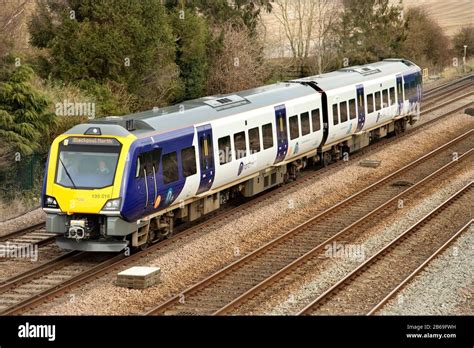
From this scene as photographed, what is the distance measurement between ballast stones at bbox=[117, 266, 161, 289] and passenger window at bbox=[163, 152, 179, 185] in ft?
9.79

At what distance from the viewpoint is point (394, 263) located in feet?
60.6

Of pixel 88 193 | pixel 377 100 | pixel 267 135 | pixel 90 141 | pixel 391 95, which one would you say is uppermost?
pixel 90 141

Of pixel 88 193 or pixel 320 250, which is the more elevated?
pixel 88 193

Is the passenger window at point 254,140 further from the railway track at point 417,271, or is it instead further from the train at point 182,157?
the railway track at point 417,271

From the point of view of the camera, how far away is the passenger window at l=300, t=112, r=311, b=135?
26547mm

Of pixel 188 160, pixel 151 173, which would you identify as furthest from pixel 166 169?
pixel 188 160

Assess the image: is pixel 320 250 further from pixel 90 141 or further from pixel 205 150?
pixel 90 141

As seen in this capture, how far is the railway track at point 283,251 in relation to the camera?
15.9m

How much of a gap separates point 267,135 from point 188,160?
4.54 metres

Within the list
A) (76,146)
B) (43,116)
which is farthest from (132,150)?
(43,116)

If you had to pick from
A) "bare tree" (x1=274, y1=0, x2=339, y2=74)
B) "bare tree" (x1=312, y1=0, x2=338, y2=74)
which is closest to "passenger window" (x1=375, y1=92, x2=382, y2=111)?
"bare tree" (x1=274, y1=0, x2=339, y2=74)

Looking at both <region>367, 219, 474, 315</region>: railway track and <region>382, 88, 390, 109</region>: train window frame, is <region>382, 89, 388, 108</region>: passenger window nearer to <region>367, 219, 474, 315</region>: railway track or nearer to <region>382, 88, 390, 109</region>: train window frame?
<region>382, 88, 390, 109</region>: train window frame

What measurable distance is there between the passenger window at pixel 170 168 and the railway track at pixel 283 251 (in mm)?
2428

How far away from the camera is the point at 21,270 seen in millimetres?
18266
